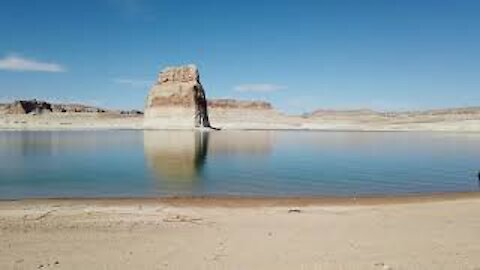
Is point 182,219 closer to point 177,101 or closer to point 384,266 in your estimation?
point 384,266

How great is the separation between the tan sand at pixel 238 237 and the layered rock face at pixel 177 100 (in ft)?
236

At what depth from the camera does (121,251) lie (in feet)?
24.6

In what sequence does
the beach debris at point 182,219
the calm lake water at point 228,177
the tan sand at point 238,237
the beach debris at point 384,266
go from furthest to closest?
the calm lake water at point 228,177 → the beach debris at point 182,219 → the tan sand at point 238,237 → the beach debris at point 384,266

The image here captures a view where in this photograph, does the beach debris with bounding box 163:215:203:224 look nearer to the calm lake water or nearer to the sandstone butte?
the calm lake water

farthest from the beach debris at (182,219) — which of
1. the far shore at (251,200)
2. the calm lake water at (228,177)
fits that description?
the calm lake water at (228,177)

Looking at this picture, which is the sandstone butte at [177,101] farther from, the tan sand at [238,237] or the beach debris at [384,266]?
the beach debris at [384,266]

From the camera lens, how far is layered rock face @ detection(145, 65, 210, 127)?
3327 inches

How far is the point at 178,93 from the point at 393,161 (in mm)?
60730

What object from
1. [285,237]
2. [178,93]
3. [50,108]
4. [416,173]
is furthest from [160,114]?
[50,108]

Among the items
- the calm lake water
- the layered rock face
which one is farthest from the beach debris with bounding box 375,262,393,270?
the layered rock face

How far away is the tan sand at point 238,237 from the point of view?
6984mm

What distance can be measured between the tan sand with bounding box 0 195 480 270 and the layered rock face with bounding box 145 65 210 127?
72.1 metres

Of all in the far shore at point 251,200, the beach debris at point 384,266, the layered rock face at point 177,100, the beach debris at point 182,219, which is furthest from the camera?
the layered rock face at point 177,100

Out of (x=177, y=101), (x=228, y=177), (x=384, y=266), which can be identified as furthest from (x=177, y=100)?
(x=384, y=266)
